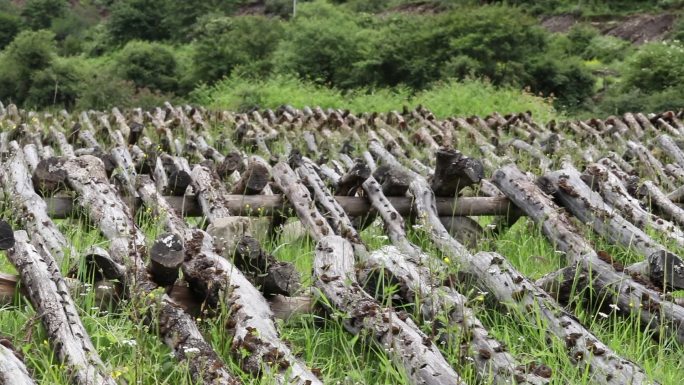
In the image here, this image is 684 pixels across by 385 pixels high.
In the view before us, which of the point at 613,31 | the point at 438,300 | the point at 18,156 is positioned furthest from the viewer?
the point at 613,31

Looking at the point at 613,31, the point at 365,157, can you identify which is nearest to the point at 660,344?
the point at 365,157

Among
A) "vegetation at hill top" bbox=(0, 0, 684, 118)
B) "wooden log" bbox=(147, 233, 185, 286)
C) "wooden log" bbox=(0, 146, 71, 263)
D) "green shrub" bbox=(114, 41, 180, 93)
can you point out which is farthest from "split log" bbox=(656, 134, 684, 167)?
"green shrub" bbox=(114, 41, 180, 93)

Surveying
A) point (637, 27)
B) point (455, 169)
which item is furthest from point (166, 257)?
point (637, 27)

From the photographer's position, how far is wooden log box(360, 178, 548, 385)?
2.87 metres

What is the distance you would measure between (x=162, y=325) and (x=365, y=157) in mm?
4432

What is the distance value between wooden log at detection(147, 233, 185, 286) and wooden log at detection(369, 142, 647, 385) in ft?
3.93

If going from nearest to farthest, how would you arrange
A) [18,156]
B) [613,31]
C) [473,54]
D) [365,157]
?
[18,156] < [365,157] < [473,54] < [613,31]

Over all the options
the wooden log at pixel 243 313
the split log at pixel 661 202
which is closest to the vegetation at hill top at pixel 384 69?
the split log at pixel 661 202

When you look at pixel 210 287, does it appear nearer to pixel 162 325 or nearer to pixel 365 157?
pixel 162 325

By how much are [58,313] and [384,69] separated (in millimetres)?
21769

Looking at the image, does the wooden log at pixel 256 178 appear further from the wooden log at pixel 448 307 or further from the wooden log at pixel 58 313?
the wooden log at pixel 58 313

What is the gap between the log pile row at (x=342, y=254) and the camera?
2.93m

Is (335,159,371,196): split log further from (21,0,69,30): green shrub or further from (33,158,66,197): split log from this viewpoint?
(21,0,69,30): green shrub

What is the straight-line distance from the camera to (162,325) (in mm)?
3059
